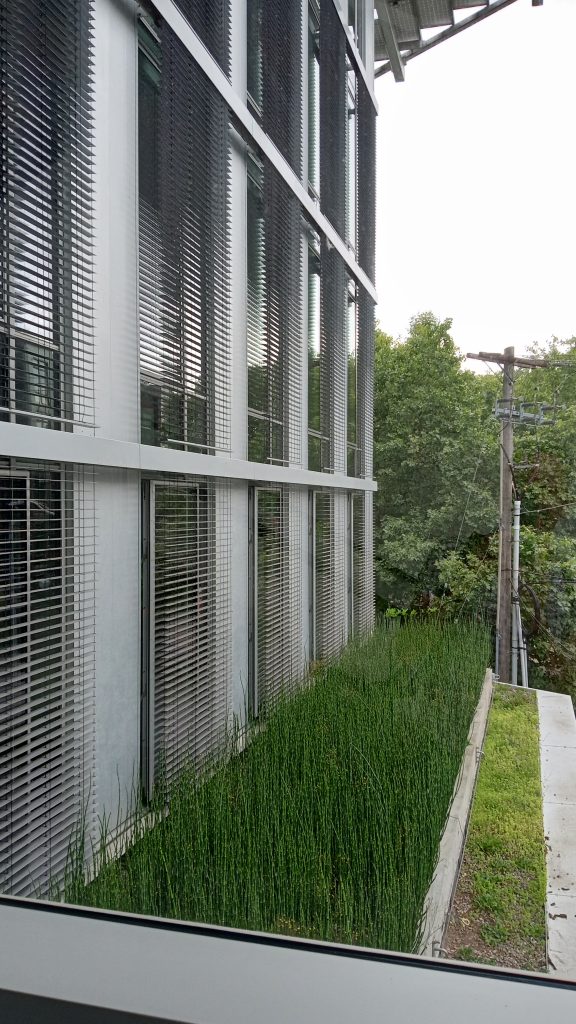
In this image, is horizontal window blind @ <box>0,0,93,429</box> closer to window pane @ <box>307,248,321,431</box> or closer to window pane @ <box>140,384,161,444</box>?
window pane @ <box>140,384,161,444</box>

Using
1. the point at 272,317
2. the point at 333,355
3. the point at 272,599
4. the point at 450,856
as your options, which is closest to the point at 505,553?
the point at 272,599

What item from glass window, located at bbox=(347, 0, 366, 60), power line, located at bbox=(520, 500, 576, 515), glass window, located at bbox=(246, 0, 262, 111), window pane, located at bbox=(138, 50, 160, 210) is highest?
glass window, located at bbox=(347, 0, 366, 60)

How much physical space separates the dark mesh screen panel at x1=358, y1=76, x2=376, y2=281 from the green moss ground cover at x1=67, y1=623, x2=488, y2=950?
368cm

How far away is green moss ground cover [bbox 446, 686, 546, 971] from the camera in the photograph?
→ 95 centimetres

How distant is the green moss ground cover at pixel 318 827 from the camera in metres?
1.01

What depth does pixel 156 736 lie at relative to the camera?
2.29m

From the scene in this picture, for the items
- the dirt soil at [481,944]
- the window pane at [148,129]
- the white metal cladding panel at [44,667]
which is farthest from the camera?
the window pane at [148,129]

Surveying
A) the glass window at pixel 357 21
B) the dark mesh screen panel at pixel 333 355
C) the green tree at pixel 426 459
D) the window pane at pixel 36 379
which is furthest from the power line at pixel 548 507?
the glass window at pixel 357 21

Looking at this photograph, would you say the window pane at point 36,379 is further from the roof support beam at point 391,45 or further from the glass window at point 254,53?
the glass window at point 254,53

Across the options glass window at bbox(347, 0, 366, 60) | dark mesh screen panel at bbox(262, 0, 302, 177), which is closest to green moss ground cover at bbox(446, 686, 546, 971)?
dark mesh screen panel at bbox(262, 0, 302, 177)

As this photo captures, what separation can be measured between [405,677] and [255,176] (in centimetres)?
246

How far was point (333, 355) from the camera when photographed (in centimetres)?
477

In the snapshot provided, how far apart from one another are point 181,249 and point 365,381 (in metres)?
3.12

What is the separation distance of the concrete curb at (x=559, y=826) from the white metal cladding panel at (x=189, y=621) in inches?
45.0
